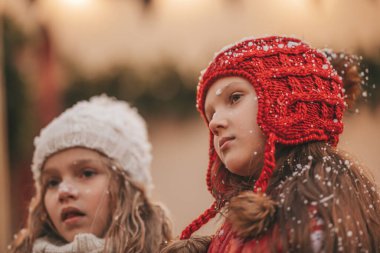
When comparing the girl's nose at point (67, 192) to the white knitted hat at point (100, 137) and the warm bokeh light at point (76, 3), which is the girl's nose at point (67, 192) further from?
the warm bokeh light at point (76, 3)

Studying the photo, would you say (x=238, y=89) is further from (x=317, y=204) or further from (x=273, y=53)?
(x=317, y=204)

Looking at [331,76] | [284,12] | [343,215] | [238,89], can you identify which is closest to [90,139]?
[238,89]

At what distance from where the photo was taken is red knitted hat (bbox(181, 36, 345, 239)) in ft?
5.99

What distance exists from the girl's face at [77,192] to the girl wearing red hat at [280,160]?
1.58 feet

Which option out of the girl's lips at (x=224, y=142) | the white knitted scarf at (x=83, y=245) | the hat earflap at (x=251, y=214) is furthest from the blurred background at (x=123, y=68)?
the hat earflap at (x=251, y=214)

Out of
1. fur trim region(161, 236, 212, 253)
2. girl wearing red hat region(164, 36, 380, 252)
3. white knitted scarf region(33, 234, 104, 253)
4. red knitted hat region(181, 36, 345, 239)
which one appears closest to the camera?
girl wearing red hat region(164, 36, 380, 252)

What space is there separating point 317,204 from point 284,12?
2.33 m

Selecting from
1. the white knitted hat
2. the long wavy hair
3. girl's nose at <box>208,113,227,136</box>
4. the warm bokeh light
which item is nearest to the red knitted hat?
girl's nose at <box>208,113,227,136</box>

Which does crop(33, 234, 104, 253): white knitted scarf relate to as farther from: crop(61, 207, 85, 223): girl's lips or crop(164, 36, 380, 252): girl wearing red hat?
crop(164, 36, 380, 252): girl wearing red hat

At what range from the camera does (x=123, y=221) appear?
7.84 ft

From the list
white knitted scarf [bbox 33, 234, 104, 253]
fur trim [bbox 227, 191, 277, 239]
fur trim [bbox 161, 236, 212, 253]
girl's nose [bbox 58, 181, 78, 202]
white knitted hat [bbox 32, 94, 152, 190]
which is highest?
white knitted hat [bbox 32, 94, 152, 190]

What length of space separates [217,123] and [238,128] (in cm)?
6

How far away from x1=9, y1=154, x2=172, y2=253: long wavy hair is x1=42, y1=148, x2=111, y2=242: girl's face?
0.03 meters

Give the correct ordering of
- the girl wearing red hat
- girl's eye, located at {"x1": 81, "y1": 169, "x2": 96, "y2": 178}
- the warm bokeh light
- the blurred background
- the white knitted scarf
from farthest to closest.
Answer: the warm bokeh light, the blurred background, girl's eye, located at {"x1": 81, "y1": 169, "x2": 96, "y2": 178}, the white knitted scarf, the girl wearing red hat
